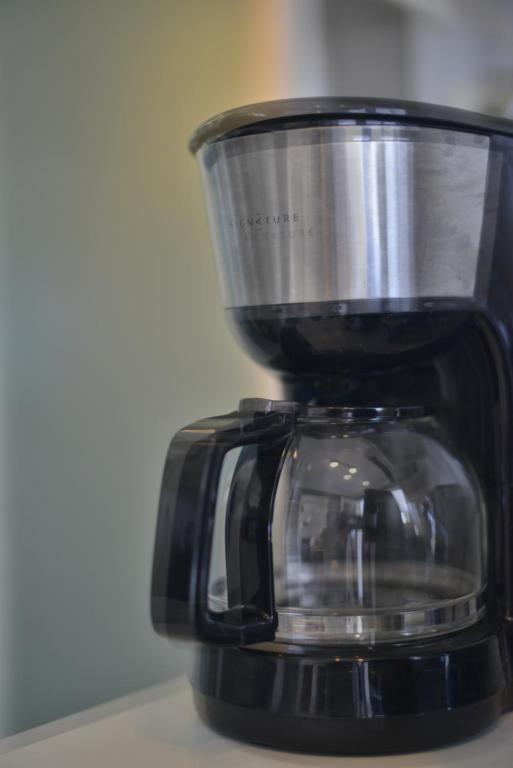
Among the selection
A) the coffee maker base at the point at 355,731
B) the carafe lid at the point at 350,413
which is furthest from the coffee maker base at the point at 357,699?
the carafe lid at the point at 350,413

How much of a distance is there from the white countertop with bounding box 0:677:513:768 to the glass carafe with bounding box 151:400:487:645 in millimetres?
79

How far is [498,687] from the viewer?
2.15ft

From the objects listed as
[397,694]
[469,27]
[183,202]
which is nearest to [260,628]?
[397,694]

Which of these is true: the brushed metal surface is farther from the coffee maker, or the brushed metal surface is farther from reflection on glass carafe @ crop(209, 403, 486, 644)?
reflection on glass carafe @ crop(209, 403, 486, 644)

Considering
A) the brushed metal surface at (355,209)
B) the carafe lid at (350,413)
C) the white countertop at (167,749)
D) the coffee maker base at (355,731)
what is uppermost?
the brushed metal surface at (355,209)

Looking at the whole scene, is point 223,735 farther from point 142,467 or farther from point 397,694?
point 142,467

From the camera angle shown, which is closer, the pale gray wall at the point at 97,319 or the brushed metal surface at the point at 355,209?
the brushed metal surface at the point at 355,209

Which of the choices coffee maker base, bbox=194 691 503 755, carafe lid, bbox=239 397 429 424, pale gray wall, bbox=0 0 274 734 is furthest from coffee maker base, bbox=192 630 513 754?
pale gray wall, bbox=0 0 274 734

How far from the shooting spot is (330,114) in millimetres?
603

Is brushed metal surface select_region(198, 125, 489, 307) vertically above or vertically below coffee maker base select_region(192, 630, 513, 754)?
above

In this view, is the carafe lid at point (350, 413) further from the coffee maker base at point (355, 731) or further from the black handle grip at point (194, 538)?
the coffee maker base at point (355, 731)

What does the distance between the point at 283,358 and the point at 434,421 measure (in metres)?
0.15

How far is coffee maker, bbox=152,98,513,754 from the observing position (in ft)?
2.00

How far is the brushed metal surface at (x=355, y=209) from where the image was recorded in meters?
0.61
